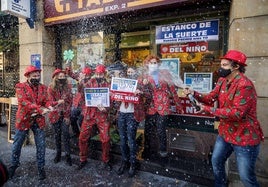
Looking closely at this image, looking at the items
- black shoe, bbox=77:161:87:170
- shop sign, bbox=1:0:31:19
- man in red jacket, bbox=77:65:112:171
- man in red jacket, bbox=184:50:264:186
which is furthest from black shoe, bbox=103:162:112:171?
shop sign, bbox=1:0:31:19

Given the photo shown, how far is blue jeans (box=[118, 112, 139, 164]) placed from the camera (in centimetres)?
476

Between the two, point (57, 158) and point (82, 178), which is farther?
point (57, 158)

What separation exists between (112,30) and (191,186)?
4337 millimetres

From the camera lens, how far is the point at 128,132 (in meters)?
4.79

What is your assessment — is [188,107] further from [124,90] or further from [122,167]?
[122,167]

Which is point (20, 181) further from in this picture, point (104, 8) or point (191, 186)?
point (104, 8)

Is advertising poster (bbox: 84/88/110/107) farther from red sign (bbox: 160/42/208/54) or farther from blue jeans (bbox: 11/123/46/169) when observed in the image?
red sign (bbox: 160/42/208/54)

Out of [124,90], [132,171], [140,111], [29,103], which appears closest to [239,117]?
[140,111]

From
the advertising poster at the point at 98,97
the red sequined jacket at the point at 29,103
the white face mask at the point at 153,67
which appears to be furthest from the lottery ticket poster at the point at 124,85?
the red sequined jacket at the point at 29,103

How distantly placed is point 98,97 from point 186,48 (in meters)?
2.13

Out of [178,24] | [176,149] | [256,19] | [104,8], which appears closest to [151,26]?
[178,24]

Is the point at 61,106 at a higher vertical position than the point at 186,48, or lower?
lower

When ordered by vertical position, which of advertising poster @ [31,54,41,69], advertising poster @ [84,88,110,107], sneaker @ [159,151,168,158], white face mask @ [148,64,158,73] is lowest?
sneaker @ [159,151,168,158]

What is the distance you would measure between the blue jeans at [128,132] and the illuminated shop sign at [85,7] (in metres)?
2.28
